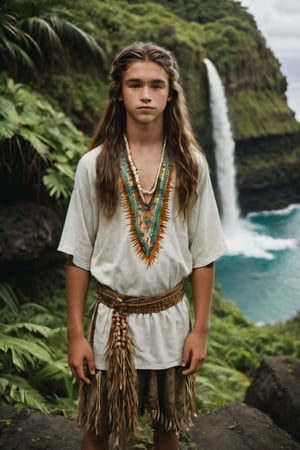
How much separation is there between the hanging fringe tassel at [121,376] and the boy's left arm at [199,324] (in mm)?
236

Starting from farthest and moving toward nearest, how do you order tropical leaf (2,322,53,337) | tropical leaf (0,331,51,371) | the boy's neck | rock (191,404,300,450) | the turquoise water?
the turquoise water, tropical leaf (2,322,53,337), tropical leaf (0,331,51,371), rock (191,404,300,450), the boy's neck

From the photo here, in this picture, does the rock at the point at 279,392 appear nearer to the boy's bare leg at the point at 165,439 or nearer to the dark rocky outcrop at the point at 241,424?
the dark rocky outcrop at the point at 241,424

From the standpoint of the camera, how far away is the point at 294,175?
25.2 m

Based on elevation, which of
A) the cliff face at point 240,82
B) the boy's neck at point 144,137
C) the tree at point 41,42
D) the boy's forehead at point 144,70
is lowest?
the boy's neck at point 144,137

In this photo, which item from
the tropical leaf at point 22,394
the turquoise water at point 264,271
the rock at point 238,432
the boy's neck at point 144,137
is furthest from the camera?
the turquoise water at point 264,271

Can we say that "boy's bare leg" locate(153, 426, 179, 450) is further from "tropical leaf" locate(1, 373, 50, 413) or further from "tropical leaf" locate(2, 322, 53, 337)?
"tropical leaf" locate(2, 322, 53, 337)

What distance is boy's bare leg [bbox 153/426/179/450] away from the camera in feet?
7.40

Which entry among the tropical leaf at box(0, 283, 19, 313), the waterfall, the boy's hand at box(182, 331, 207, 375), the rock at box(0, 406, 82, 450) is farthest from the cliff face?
the boy's hand at box(182, 331, 207, 375)

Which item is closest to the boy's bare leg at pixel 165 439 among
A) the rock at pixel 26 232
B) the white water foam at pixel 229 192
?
the rock at pixel 26 232

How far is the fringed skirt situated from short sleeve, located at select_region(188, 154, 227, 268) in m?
0.50

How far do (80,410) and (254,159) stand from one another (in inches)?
Result: 890

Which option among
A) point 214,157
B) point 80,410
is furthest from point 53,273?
point 214,157

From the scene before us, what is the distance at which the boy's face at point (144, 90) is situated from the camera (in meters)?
1.98

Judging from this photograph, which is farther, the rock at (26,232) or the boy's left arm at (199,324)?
the rock at (26,232)
